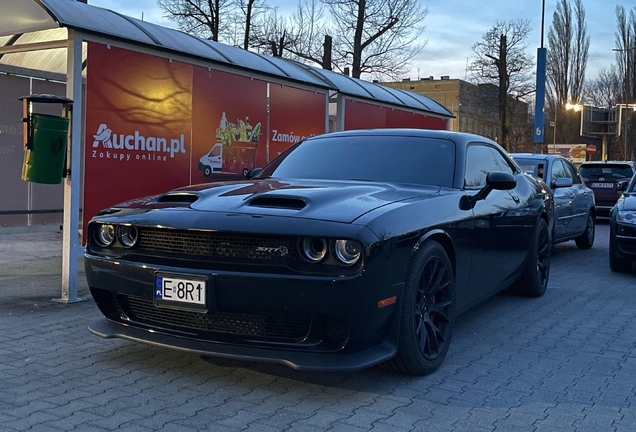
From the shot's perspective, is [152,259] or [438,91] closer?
[152,259]

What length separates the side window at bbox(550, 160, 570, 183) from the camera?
10188 mm

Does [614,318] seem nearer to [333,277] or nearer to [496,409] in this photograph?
[496,409]

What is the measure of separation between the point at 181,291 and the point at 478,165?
281 centimetres

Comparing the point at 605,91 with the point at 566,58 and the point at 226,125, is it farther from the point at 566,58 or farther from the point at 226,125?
the point at 226,125

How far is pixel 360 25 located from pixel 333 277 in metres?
24.7

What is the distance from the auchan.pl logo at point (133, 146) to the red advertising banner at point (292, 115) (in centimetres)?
190

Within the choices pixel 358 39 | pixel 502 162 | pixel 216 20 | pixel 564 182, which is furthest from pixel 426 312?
pixel 358 39

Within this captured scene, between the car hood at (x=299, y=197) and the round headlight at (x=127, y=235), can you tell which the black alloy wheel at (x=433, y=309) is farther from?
the round headlight at (x=127, y=235)

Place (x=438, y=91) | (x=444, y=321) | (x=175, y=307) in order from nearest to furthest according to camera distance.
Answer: (x=175, y=307) → (x=444, y=321) → (x=438, y=91)

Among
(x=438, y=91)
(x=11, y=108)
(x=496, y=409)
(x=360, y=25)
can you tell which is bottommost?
(x=496, y=409)

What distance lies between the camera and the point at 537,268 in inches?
261

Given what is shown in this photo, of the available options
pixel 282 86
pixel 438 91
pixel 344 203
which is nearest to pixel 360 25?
pixel 282 86

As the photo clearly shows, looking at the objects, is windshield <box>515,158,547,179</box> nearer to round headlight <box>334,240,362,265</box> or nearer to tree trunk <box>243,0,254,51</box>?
round headlight <box>334,240,362,265</box>

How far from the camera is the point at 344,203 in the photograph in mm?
3885
